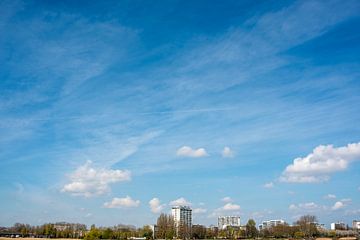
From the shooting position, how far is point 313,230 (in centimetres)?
19825

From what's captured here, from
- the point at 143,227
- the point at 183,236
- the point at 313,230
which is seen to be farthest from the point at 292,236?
the point at 143,227

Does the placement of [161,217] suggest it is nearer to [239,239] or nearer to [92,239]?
[239,239]

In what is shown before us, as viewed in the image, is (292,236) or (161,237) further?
(292,236)

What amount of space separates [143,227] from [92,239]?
229 ft

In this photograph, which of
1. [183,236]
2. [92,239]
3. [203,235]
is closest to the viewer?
[92,239]

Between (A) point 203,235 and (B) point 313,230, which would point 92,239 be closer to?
(A) point 203,235

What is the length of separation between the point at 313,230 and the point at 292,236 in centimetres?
1092

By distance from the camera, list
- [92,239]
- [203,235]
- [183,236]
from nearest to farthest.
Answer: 1. [92,239]
2. [183,236]
3. [203,235]

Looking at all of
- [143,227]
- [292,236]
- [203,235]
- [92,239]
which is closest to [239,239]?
[203,235]

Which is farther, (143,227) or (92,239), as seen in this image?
(143,227)

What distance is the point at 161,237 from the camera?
612 ft

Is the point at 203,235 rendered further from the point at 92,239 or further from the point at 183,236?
the point at 92,239

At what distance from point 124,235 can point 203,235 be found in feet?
130

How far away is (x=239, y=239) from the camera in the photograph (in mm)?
187500
